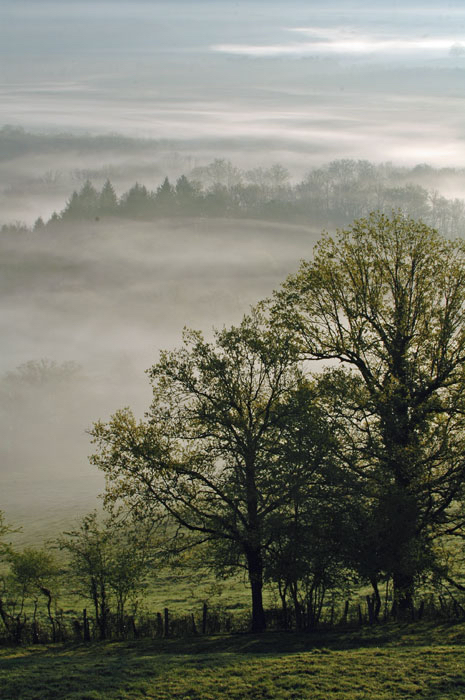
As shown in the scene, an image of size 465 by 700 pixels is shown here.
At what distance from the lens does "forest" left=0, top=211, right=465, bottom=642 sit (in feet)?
88.5

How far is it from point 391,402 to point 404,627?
30.2 feet

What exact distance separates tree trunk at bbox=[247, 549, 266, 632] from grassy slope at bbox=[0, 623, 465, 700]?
95.5 inches

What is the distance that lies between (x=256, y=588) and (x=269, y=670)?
8.70 metres

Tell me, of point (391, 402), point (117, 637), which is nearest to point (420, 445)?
point (391, 402)

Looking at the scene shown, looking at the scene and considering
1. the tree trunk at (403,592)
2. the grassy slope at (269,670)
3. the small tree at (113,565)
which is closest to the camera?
the grassy slope at (269,670)

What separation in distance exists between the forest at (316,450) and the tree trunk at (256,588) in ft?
0.28

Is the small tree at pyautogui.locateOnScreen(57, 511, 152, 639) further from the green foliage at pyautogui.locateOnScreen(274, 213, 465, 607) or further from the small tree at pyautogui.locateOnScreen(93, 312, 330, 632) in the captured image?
the green foliage at pyautogui.locateOnScreen(274, 213, 465, 607)

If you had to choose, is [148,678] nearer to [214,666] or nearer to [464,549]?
[214,666]

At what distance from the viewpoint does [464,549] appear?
29.7 metres

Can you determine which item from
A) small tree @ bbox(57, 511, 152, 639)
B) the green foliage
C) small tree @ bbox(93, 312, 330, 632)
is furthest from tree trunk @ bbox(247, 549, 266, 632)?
the green foliage

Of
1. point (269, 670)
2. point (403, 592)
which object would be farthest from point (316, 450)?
point (269, 670)

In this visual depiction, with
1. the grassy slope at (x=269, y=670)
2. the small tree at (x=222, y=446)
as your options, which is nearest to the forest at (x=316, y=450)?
the small tree at (x=222, y=446)

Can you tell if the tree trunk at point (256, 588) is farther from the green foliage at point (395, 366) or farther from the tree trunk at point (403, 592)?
the tree trunk at point (403, 592)

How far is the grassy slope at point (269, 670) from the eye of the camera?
18.4m
